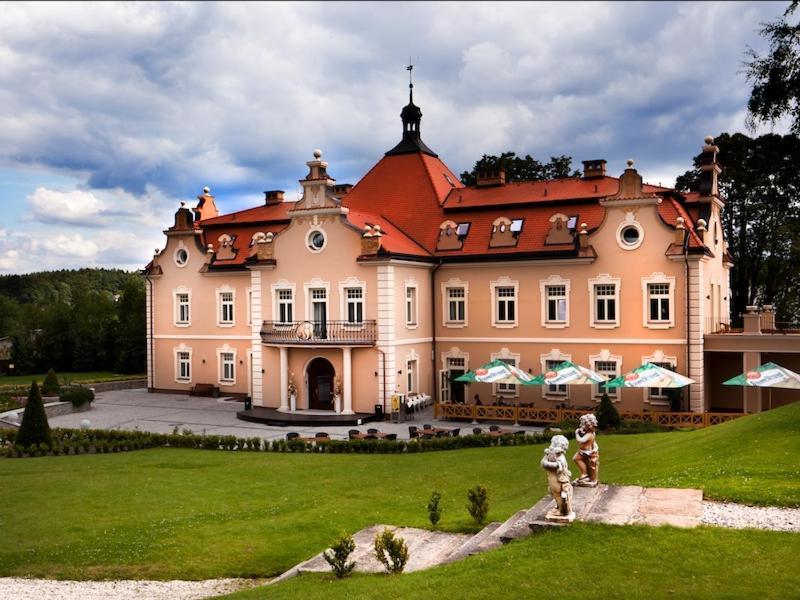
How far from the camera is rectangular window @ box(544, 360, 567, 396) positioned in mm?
34562

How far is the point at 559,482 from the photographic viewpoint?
39.2 ft

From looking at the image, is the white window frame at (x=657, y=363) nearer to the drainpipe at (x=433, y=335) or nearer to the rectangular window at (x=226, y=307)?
the drainpipe at (x=433, y=335)

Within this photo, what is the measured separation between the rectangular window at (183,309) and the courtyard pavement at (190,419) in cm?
447

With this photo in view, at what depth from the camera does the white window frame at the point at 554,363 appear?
3447 centimetres

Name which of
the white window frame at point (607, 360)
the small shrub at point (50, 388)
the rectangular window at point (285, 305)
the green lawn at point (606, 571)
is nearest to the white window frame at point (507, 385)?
the white window frame at point (607, 360)

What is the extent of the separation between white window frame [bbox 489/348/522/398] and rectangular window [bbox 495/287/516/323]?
149 centimetres

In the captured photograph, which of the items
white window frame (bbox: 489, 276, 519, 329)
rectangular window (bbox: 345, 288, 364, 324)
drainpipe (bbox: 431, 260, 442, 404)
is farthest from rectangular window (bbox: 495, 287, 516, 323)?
rectangular window (bbox: 345, 288, 364, 324)

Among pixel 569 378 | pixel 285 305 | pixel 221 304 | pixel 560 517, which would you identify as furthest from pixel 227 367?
pixel 560 517

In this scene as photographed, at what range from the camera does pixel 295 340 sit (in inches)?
1367

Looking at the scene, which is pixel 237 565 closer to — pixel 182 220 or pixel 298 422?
pixel 298 422

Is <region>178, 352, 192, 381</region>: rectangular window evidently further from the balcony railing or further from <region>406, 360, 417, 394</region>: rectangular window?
<region>406, 360, 417, 394</region>: rectangular window

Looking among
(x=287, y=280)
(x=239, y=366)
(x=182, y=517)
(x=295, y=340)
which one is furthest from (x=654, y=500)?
(x=239, y=366)

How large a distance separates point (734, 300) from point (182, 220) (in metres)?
35.0

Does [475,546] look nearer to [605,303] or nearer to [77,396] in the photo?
[605,303]
